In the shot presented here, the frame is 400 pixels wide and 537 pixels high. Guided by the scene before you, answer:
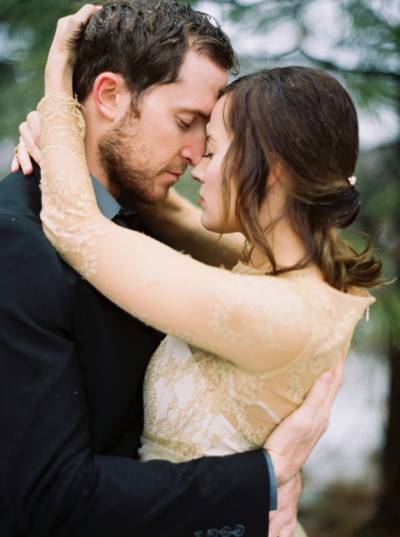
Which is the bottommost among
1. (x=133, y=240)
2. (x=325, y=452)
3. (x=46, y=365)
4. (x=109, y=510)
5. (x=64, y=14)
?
(x=325, y=452)

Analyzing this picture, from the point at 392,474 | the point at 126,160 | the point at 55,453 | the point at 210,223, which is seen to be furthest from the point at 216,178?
the point at 392,474

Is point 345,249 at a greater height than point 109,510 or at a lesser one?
greater

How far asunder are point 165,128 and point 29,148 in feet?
1.32

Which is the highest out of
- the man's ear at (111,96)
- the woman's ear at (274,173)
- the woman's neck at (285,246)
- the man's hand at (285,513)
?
the man's ear at (111,96)

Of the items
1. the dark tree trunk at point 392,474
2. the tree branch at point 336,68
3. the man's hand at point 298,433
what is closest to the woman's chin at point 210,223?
the man's hand at point 298,433

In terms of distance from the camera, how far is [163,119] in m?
2.13

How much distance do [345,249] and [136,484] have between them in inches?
32.2

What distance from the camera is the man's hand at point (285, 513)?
1.83m

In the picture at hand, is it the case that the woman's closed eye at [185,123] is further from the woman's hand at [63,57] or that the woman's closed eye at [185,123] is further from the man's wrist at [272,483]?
the man's wrist at [272,483]

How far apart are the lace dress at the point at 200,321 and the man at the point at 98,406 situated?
0.06m

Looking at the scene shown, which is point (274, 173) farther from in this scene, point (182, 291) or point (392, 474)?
point (392, 474)

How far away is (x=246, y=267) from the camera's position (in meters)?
2.02

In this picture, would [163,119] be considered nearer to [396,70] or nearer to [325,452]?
[396,70]

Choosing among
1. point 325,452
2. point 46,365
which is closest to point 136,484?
point 46,365
